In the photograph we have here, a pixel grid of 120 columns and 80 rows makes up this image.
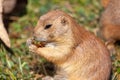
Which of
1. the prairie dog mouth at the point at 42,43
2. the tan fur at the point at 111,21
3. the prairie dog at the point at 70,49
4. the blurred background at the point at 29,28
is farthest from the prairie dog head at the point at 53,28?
the tan fur at the point at 111,21

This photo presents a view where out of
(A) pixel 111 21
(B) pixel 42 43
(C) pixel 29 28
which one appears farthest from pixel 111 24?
(B) pixel 42 43

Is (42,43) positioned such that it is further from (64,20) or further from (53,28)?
(64,20)

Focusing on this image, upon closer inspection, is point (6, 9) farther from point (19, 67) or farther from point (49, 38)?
point (49, 38)

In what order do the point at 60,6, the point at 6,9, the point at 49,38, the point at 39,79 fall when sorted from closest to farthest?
the point at 49,38 < the point at 39,79 < the point at 6,9 < the point at 60,6

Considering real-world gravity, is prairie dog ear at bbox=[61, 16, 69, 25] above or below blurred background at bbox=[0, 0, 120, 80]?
above

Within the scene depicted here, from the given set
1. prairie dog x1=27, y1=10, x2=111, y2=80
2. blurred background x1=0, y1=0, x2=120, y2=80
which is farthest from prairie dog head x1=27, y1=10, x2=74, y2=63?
blurred background x1=0, y1=0, x2=120, y2=80

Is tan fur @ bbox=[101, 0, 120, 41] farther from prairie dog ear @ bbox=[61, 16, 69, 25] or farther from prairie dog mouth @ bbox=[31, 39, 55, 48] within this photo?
prairie dog mouth @ bbox=[31, 39, 55, 48]

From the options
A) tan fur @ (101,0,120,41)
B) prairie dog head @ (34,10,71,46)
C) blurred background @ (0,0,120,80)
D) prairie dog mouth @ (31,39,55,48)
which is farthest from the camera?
tan fur @ (101,0,120,41)

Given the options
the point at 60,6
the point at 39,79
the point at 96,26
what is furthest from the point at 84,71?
the point at 60,6

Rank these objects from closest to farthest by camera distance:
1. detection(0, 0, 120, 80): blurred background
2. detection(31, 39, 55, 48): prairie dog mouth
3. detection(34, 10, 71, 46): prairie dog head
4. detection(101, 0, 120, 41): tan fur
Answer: detection(34, 10, 71, 46): prairie dog head, detection(31, 39, 55, 48): prairie dog mouth, detection(0, 0, 120, 80): blurred background, detection(101, 0, 120, 41): tan fur
